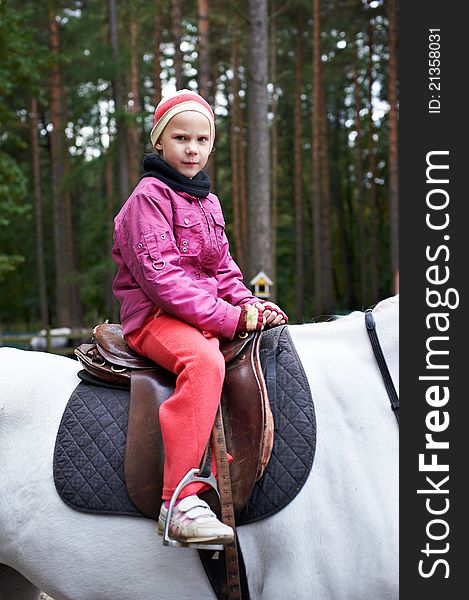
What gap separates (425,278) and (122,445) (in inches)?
46.9

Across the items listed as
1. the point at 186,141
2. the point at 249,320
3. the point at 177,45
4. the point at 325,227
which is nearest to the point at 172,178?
the point at 186,141

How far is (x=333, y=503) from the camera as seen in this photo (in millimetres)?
2207

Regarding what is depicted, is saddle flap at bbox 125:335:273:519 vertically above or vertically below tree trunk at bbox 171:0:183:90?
below

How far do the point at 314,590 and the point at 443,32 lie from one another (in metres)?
1.88

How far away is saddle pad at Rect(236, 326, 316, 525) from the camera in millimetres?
2234

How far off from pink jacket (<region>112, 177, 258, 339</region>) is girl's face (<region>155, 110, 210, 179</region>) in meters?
0.11

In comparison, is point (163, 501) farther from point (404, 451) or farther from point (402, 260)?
point (402, 260)

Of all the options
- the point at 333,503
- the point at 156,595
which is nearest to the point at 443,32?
the point at 333,503

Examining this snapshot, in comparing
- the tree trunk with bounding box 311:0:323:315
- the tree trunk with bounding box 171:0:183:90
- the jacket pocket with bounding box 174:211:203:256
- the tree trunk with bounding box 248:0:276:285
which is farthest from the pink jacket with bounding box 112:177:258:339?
the tree trunk with bounding box 311:0:323:315

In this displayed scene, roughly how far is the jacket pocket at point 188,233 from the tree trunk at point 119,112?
14.6 metres

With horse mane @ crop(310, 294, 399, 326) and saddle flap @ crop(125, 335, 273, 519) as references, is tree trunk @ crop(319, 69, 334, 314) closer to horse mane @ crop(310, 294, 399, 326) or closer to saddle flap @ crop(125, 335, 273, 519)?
horse mane @ crop(310, 294, 399, 326)

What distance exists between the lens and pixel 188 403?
226cm

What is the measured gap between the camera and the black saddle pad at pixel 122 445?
2.25 metres

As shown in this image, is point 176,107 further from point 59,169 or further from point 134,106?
point 59,169
